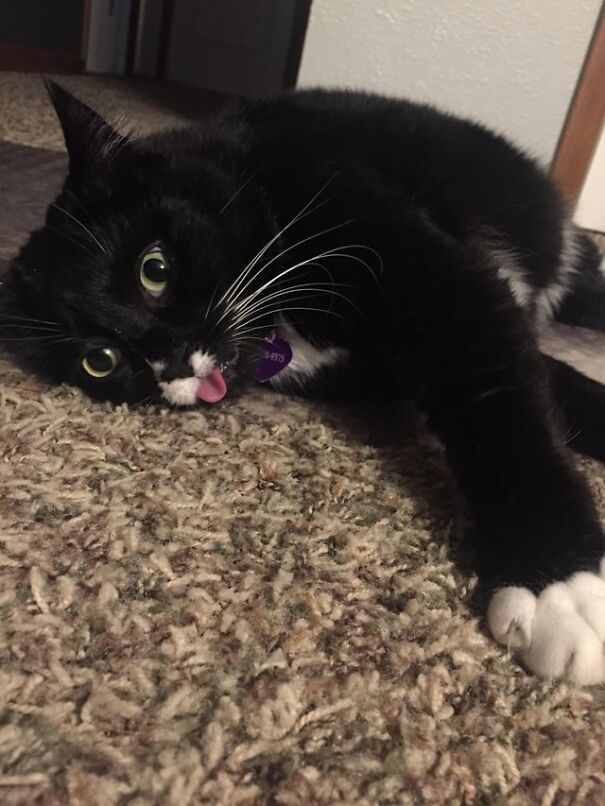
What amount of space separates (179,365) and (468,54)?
4.74 feet

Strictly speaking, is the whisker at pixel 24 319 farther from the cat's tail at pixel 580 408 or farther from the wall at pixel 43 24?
the wall at pixel 43 24

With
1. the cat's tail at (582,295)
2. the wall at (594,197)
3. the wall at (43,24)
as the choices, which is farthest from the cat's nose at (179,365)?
the wall at (43,24)

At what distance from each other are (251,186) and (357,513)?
482 millimetres

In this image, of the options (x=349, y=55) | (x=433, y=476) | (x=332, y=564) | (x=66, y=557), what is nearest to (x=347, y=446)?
(x=433, y=476)

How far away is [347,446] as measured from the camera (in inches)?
34.7

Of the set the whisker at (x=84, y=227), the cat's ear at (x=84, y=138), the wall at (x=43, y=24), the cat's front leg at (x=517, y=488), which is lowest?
the wall at (x=43, y=24)

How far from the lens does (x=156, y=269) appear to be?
88cm

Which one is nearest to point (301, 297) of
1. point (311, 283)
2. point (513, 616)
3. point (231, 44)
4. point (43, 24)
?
point (311, 283)

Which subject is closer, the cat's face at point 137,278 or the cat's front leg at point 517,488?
the cat's front leg at point 517,488

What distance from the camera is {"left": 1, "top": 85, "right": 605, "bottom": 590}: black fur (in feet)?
2.48

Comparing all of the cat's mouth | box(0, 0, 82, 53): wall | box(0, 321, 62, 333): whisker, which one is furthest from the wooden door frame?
box(0, 0, 82, 53): wall

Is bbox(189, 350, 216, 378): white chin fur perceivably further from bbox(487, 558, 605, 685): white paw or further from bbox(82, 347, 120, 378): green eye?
bbox(487, 558, 605, 685): white paw

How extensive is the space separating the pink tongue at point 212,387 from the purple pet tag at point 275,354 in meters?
0.09

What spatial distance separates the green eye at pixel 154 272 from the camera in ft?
2.87
